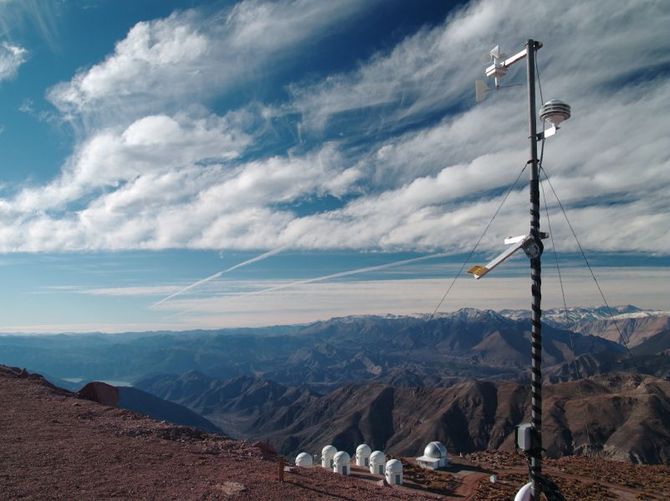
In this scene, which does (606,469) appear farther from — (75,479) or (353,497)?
(75,479)

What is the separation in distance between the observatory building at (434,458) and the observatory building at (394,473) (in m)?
9.17

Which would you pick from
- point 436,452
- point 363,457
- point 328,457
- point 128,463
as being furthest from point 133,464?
point 436,452

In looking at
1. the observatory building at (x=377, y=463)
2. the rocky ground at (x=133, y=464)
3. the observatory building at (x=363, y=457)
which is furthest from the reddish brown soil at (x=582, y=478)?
the observatory building at (x=363, y=457)

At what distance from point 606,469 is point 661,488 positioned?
598cm

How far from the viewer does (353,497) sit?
19.7 m

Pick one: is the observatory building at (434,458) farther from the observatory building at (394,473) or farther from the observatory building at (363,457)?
the observatory building at (394,473)

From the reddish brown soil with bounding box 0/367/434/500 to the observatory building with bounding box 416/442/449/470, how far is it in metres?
22.8

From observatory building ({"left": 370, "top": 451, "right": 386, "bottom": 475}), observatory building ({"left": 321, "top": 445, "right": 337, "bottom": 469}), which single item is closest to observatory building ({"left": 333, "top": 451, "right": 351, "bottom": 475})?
observatory building ({"left": 321, "top": 445, "right": 337, "bottom": 469})

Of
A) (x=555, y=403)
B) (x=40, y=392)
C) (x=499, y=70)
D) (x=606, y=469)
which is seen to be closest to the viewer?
(x=499, y=70)

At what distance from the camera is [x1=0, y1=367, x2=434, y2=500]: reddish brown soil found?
688 inches

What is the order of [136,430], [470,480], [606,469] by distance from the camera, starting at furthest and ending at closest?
[606,469]
[470,480]
[136,430]

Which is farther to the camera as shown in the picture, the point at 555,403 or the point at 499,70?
the point at 555,403

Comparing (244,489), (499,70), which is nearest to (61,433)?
(244,489)

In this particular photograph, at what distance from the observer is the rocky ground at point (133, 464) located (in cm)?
1762
